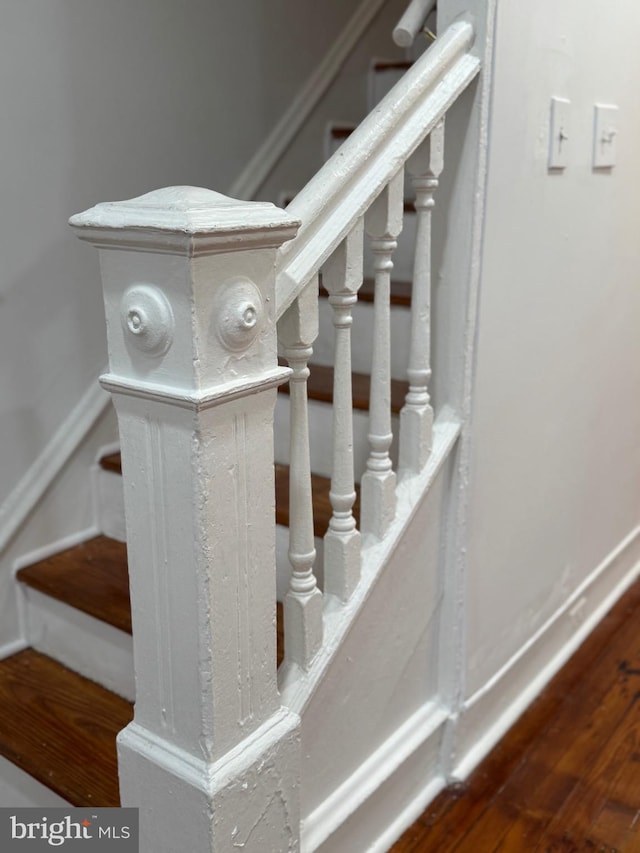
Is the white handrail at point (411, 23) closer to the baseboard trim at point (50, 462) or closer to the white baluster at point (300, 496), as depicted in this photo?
the white baluster at point (300, 496)

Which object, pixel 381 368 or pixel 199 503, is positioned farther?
pixel 381 368

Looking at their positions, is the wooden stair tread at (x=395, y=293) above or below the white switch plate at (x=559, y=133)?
below

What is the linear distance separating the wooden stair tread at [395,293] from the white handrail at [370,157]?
1.50 feet

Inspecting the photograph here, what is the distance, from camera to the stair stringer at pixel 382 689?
4.19 feet

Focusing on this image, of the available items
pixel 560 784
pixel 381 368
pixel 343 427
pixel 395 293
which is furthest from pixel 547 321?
pixel 560 784

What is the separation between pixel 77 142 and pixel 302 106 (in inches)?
31.3

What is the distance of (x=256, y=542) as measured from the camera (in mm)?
1003

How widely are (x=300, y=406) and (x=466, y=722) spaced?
0.95 meters

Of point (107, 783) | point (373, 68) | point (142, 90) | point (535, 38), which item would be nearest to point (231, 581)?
point (107, 783)

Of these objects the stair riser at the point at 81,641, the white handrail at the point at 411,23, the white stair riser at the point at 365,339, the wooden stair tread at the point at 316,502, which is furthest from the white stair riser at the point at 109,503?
the white handrail at the point at 411,23

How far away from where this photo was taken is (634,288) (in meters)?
2.12

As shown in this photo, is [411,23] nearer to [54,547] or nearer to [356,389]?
[356,389]

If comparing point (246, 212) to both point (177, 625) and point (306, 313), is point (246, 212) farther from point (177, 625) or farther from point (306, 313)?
point (177, 625)

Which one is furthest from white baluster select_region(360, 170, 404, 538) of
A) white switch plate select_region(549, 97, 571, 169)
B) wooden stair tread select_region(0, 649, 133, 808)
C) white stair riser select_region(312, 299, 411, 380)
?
wooden stair tread select_region(0, 649, 133, 808)
